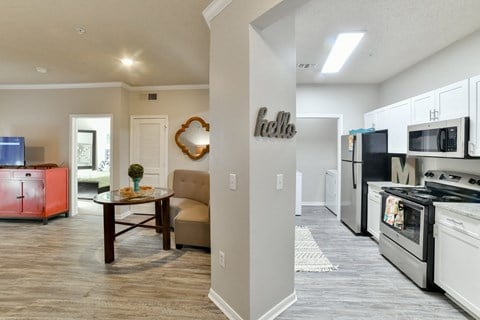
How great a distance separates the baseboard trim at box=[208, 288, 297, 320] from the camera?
2139 mm

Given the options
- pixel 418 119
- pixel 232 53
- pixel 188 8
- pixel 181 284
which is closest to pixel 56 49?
pixel 188 8

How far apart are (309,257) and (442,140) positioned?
206 centimetres

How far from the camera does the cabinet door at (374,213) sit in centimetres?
376

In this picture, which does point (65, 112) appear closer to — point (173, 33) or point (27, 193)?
point (27, 193)

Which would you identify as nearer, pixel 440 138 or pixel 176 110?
pixel 440 138

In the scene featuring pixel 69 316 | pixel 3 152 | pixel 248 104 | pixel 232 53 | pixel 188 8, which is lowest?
pixel 69 316

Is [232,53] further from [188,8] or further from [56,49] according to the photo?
[56,49]

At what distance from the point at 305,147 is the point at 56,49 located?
540cm

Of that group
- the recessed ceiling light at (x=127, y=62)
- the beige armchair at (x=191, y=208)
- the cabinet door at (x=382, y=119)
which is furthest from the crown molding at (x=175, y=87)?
the cabinet door at (x=382, y=119)

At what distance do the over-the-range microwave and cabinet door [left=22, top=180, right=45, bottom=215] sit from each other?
6.14 m

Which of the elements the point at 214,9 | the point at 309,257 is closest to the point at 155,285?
the point at 309,257

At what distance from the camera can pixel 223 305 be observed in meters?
2.29

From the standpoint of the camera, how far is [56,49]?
346 centimetres

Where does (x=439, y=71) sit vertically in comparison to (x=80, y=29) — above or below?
below
